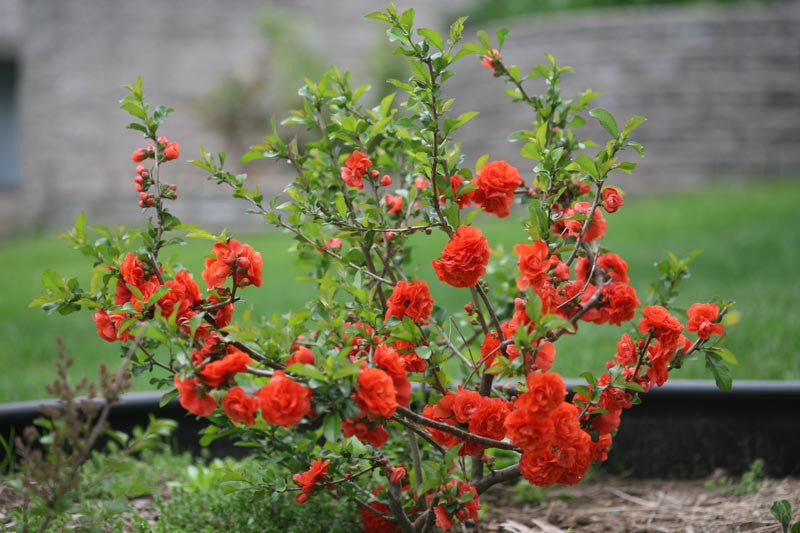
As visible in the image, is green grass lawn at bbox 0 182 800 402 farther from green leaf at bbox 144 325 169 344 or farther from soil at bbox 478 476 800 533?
green leaf at bbox 144 325 169 344

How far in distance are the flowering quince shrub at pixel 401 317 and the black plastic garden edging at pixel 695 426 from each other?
0.53 m

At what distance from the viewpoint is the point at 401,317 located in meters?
1.61

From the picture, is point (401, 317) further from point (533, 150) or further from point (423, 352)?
point (533, 150)

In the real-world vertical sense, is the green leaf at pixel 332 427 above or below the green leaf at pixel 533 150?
below

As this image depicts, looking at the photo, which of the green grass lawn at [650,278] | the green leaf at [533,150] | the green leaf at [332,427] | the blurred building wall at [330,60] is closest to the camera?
the green leaf at [332,427]

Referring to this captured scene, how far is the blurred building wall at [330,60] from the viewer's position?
30.1 ft

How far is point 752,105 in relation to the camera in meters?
9.20

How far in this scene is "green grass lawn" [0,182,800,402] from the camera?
3.48 metres

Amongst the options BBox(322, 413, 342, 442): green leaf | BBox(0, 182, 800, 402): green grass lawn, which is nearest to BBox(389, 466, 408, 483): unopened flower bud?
BBox(322, 413, 342, 442): green leaf

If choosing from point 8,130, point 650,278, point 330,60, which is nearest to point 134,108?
point 650,278

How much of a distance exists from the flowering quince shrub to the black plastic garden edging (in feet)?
1.73

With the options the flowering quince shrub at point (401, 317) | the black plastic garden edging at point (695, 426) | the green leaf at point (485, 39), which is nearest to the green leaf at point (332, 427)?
the flowering quince shrub at point (401, 317)

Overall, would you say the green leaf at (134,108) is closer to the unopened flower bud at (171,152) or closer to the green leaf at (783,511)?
the unopened flower bud at (171,152)

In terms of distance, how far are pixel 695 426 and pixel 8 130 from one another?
47.7ft
